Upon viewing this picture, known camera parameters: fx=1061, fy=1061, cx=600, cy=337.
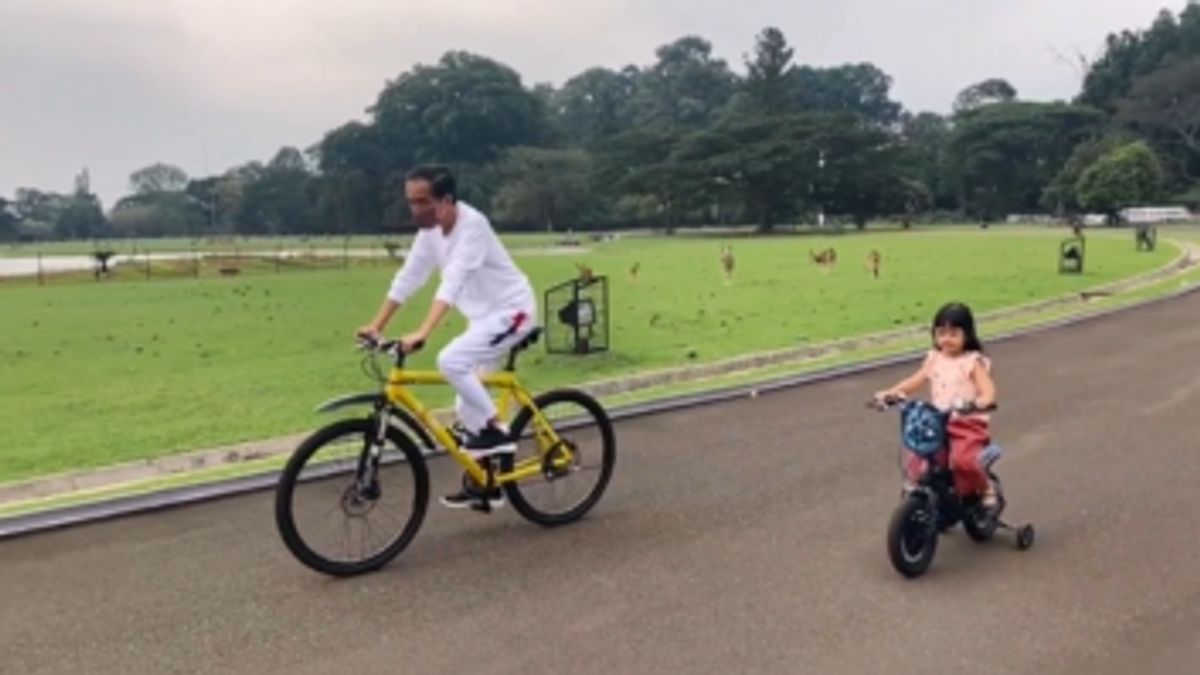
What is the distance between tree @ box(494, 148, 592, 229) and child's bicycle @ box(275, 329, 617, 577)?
79.7 m

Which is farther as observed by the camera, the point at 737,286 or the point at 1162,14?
the point at 1162,14

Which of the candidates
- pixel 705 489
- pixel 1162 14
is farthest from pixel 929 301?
pixel 1162 14

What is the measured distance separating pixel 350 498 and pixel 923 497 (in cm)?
268

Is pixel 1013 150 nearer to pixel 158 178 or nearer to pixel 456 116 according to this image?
pixel 456 116

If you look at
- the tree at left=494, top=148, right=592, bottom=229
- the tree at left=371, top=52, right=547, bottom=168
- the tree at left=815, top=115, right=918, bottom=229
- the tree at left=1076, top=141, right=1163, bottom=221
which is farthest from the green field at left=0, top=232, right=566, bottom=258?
the tree at left=1076, top=141, right=1163, bottom=221

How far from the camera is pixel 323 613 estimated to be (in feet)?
14.9

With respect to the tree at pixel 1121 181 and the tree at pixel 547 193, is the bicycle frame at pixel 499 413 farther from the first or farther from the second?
the tree at pixel 547 193

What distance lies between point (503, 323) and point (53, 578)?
8.02ft

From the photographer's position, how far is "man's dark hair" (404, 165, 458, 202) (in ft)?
17.2

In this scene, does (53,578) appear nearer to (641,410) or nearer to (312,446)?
(312,446)

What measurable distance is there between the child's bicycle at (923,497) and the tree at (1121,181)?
70.5 metres

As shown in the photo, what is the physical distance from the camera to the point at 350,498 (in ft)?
16.6

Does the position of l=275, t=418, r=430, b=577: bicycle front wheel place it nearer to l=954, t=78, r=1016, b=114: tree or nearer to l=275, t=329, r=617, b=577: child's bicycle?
l=275, t=329, r=617, b=577: child's bicycle

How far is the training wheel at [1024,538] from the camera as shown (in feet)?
17.1
